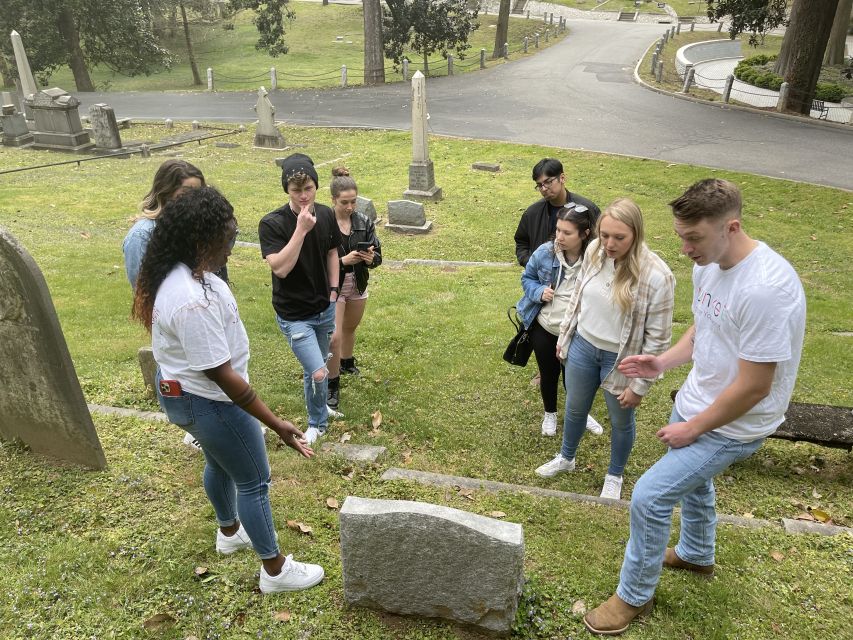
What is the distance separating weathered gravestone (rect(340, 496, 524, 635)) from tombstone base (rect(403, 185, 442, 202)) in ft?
36.4

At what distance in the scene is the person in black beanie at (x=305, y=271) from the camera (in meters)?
4.39

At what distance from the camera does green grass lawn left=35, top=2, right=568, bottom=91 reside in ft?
109

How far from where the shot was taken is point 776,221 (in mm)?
11664

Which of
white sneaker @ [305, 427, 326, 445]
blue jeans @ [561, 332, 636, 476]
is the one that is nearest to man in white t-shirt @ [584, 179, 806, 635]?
blue jeans @ [561, 332, 636, 476]

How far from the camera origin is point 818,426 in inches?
Answer: 182

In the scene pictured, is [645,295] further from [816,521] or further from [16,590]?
[16,590]

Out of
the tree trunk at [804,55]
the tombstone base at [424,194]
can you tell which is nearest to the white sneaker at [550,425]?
the tombstone base at [424,194]

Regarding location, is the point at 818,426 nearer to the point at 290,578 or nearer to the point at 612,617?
the point at 612,617

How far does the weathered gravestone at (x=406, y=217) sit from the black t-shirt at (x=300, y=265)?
7.16 meters

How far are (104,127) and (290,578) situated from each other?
60.7 feet

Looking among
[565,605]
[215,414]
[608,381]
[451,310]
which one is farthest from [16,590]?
[451,310]

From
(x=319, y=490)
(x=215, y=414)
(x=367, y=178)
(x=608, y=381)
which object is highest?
(x=215, y=414)

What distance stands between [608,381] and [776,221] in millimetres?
9648

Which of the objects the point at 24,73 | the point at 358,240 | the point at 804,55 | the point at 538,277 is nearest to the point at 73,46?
the point at 24,73
